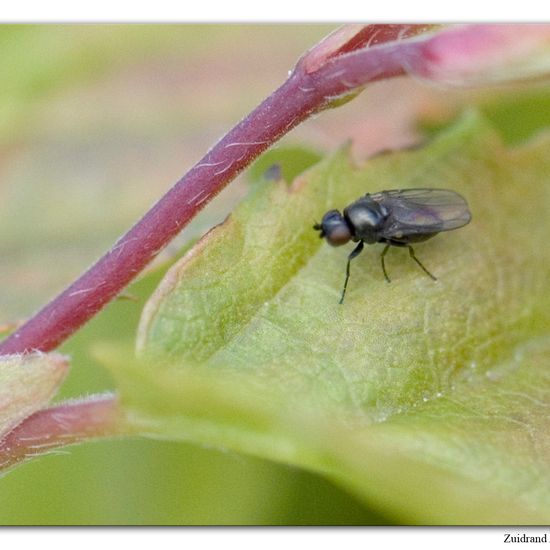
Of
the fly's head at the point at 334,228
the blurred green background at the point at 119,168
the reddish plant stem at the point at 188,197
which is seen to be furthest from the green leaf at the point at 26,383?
the blurred green background at the point at 119,168

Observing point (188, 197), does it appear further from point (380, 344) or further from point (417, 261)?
point (417, 261)

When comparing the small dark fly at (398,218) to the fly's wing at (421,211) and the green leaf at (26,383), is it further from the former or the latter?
the green leaf at (26,383)

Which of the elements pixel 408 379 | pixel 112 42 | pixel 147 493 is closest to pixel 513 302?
pixel 408 379

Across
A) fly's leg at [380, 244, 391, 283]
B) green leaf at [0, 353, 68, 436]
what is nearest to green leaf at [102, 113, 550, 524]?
fly's leg at [380, 244, 391, 283]

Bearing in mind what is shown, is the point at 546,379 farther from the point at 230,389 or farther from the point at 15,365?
the point at 15,365

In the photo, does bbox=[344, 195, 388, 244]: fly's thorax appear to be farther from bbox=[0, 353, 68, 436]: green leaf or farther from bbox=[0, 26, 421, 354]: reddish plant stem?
bbox=[0, 353, 68, 436]: green leaf
